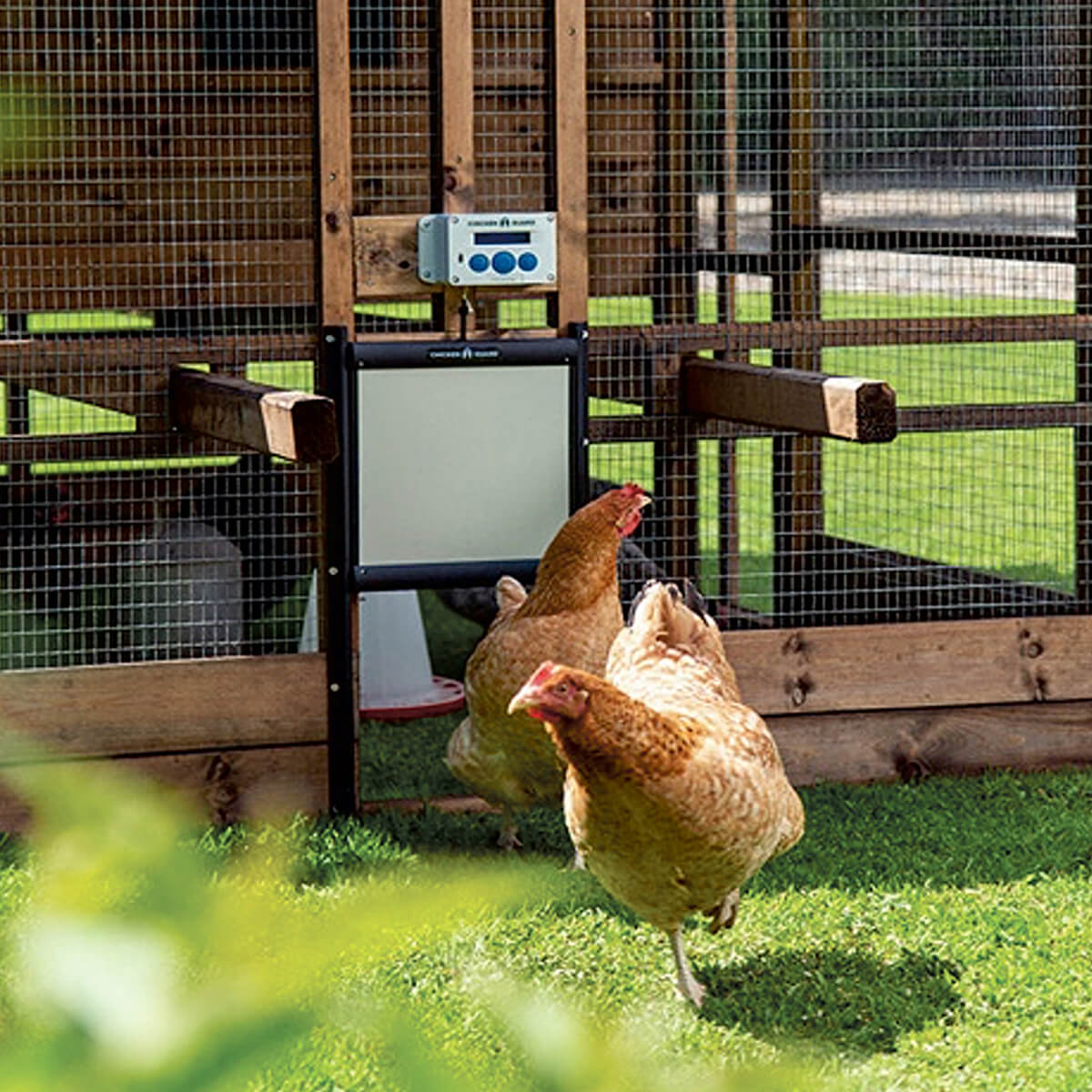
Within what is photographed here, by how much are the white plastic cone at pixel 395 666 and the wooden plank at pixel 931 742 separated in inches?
51.6

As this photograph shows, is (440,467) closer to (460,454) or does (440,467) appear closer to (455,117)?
(460,454)

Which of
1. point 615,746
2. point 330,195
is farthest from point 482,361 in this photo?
point 615,746

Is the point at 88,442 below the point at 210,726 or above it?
above

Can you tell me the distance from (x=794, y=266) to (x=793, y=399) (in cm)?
177

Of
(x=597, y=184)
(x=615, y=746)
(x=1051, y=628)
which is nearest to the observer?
(x=615, y=746)

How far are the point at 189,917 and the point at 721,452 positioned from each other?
5.92 metres

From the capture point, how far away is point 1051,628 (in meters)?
5.08

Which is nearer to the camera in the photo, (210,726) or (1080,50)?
(210,726)

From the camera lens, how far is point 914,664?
500 centimetres

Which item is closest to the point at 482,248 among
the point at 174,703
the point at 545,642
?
the point at 545,642

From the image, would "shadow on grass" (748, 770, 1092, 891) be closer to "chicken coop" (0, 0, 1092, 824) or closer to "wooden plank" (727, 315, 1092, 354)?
"chicken coop" (0, 0, 1092, 824)

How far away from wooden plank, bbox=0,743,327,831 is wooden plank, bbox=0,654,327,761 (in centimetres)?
2

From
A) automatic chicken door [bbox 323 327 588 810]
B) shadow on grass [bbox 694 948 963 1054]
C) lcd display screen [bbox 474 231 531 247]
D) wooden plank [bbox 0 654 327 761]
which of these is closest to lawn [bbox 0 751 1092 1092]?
shadow on grass [bbox 694 948 963 1054]

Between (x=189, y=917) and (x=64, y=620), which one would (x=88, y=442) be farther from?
(x=189, y=917)
